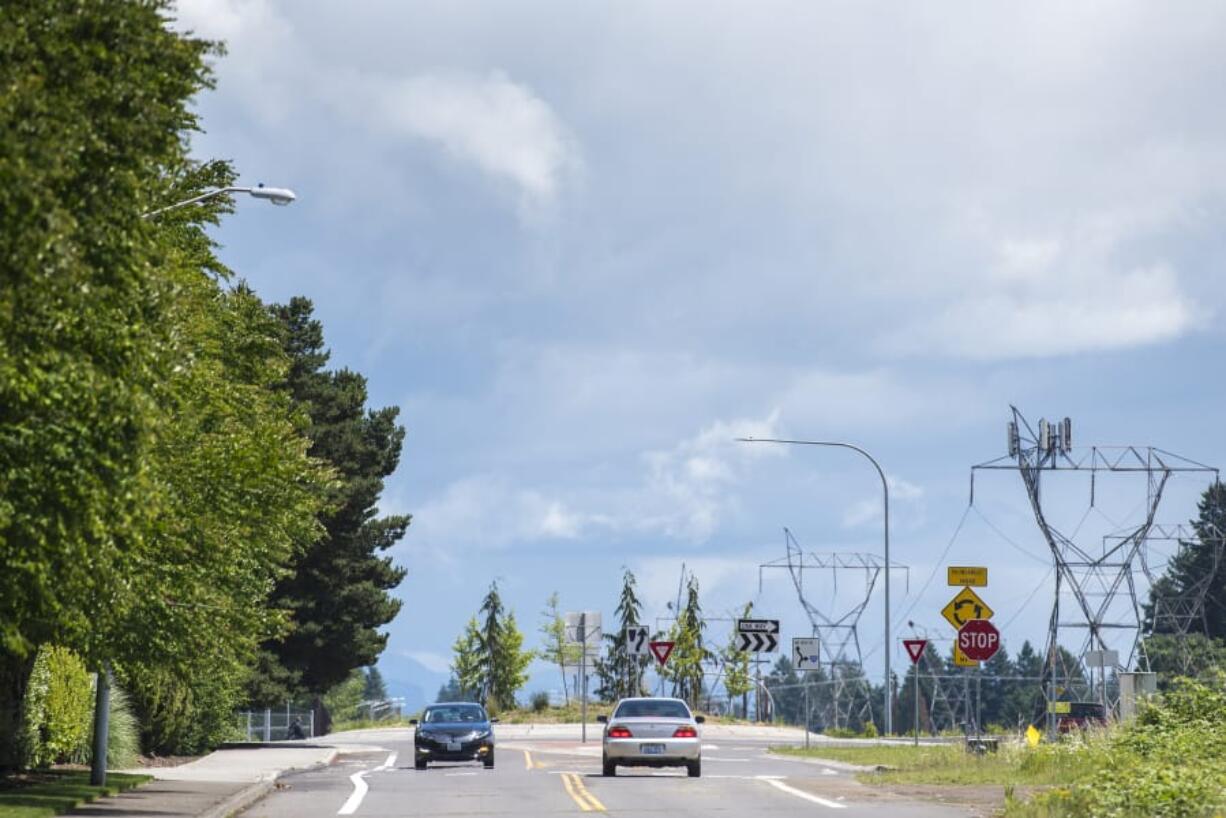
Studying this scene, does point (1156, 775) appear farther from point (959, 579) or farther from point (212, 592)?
point (959, 579)

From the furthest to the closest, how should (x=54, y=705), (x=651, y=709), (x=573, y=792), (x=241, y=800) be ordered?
(x=651, y=709) → (x=54, y=705) → (x=573, y=792) → (x=241, y=800)

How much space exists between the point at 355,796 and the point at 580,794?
3446 millimetres

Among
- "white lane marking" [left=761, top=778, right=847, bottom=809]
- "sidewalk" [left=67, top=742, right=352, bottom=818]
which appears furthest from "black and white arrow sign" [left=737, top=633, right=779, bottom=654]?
"white lane marking" [left=761, top=778, right=847, bottom=809]

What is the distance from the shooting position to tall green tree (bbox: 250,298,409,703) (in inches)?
2112

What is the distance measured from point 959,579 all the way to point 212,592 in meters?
17.0

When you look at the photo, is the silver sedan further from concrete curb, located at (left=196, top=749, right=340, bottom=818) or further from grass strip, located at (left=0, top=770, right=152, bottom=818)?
grass strip, located at (left=0, top=770, right=152, bottom=818)

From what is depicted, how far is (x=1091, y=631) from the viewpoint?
6962 cm

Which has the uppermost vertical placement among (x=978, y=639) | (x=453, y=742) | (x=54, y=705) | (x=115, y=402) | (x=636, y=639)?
(x=115, y=402)

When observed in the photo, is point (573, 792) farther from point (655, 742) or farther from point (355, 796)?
point (655, 742)

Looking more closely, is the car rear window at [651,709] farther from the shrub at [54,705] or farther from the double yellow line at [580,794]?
the shrub at [54,705]

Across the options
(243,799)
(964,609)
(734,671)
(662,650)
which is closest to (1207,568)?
(734,671)

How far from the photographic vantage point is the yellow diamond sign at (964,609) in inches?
1382

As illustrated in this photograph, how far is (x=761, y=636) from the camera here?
4831 centimetres

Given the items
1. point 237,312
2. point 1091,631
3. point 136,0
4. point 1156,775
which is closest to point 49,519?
point 136,0
